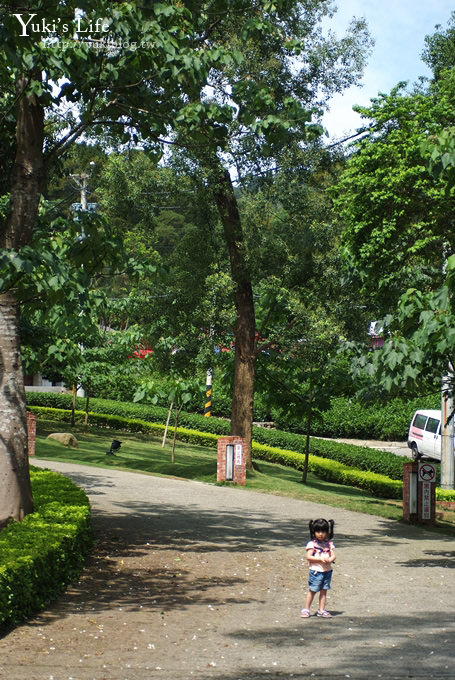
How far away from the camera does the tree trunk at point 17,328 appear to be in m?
11.6

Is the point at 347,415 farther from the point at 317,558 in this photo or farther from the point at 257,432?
the point at 317,558

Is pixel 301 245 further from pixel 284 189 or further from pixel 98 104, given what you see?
pixel 98 104

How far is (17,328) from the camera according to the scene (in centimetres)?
1188

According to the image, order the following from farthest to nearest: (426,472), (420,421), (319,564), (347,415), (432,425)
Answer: (347,415), (420,421), (432,425), (426,472), (319,564)

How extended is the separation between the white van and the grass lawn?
4.99 meters

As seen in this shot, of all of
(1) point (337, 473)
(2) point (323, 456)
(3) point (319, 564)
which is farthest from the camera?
(2) point (323, 456)

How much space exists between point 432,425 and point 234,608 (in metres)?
24.2

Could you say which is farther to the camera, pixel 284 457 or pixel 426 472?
pixel 284 457

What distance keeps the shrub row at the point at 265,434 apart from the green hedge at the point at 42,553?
18.2m

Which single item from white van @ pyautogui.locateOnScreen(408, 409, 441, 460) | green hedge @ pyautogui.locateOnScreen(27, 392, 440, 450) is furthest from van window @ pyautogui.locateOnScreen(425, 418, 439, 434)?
green hedge @ pyautogui.locateOnScreen(27, 392, 440, 450)

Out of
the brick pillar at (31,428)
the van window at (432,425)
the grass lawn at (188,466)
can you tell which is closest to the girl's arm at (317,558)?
the grass lawn at (188,466)

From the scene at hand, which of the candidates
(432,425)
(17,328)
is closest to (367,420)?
(432,425)

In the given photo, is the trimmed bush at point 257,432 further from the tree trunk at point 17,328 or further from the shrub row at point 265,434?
the tree trunk at point 17,328

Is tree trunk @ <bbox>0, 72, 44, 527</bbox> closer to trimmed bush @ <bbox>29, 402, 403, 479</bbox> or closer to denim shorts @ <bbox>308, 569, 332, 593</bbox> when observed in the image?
denim shorts @ <bbox>308, 569, 332, 593</bbox>
